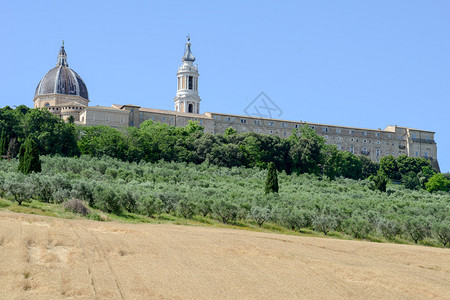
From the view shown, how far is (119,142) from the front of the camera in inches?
2408

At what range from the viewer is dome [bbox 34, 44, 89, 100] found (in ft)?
328

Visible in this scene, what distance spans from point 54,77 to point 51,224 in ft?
289

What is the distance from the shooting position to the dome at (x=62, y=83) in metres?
99.9

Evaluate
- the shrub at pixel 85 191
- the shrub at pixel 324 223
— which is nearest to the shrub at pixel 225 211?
the shrub at pixel 324 223

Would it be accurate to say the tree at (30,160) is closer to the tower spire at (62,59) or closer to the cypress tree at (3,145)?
the cypress tree at (3,145)

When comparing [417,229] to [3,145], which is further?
[3,145]

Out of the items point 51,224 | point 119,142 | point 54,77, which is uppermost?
point 54,77

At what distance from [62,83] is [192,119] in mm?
24169

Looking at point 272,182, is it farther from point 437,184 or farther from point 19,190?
point 437,184

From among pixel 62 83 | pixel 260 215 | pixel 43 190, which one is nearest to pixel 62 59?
pixel 62 83

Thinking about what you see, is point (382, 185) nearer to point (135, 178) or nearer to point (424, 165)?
point (135, 178)

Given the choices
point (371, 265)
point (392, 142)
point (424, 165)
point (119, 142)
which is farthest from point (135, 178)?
point (392, 142)

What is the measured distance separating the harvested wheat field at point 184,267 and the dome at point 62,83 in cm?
8479

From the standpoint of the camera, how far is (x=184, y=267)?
48.3 feet
